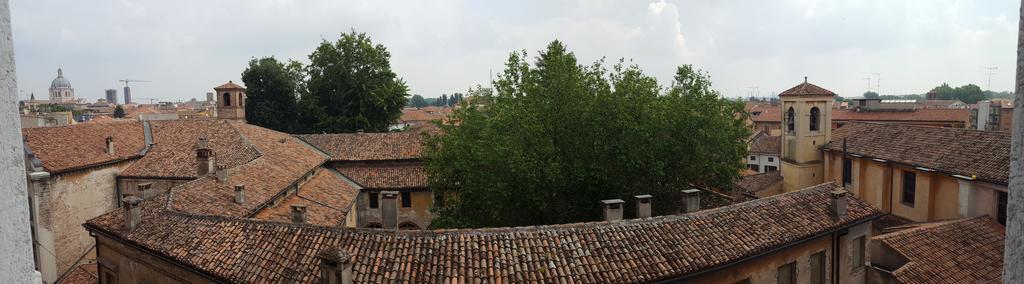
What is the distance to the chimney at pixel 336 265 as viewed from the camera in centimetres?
1048

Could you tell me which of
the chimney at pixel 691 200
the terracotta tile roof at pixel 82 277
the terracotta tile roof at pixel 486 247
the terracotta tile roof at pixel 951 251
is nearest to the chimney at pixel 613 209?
the terracotta tile roof at pixel 486 247

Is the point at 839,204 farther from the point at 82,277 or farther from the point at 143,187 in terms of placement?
the point at 143,187

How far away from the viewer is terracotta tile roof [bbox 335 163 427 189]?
104 feet

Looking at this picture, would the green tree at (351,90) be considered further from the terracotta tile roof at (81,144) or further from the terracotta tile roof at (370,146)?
the terracotta tile roof at (81,144)

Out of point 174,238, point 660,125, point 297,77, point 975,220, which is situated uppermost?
point 297,77

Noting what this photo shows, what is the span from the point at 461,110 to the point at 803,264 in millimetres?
16609

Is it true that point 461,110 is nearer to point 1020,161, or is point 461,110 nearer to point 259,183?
point 259,183

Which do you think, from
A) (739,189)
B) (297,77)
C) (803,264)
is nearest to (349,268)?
(803,264)

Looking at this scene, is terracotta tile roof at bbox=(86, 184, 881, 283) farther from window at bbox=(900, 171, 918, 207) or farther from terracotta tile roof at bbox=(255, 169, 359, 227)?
window at bbox=(900, 171, 918, 207)

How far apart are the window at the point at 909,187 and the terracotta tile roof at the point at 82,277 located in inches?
1270

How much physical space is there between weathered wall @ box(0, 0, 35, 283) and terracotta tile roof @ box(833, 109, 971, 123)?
62309 mm

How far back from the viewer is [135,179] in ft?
94.0

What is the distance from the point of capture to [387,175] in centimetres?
3275

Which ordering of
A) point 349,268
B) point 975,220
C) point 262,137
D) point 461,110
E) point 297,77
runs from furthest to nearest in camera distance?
point 297,77 < point 262,137 < point 461,110 < point 975,220 < point 349,268
